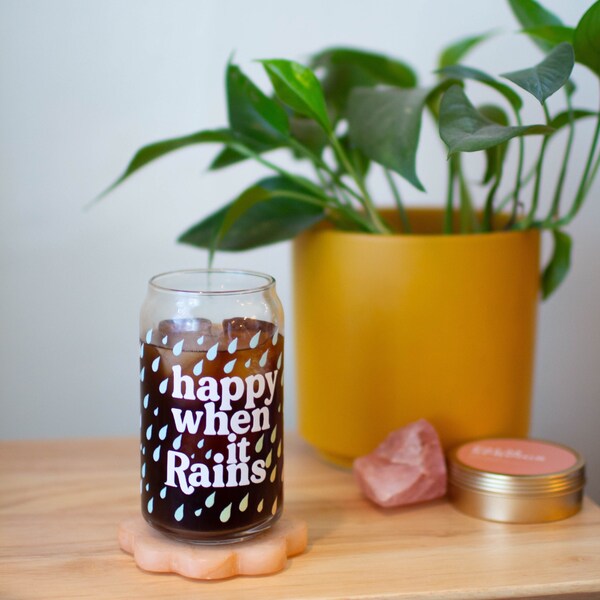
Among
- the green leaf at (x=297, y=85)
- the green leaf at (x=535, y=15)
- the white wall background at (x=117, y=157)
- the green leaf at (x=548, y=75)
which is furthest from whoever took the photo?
the white wall background at (x=117, y=157)

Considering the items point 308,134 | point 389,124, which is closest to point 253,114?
point 308,134

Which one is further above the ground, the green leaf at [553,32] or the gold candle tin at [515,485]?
the green leaf at [553,32]

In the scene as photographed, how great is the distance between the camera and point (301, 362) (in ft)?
2.81

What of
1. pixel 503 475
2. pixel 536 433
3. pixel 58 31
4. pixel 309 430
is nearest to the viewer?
pixel 503 475

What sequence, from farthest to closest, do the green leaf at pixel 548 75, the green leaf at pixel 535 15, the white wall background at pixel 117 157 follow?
1. the white wall background at pixel 117 157
2. the green leaf at pixel 535 15
3. the green leaf at pixel 548 75

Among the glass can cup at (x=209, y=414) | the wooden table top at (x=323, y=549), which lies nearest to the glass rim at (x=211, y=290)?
the glass can cup at (x=209, y=414)

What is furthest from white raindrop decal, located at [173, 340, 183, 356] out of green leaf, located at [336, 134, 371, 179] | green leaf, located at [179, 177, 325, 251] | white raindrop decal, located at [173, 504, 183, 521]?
green leaf, located at [336, 134, 371, 179]

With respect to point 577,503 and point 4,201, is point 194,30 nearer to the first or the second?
point 4,201

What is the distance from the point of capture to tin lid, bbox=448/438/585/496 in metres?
0.72

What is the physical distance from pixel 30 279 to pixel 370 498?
54 cm

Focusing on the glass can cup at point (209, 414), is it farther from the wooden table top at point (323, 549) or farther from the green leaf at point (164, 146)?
the green leaf at point (164, 146)

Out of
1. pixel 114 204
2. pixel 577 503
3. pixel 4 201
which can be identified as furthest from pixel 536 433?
pixel 4 201

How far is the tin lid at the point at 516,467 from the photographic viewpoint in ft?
2.35

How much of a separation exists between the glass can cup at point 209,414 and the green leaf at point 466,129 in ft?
0.59
